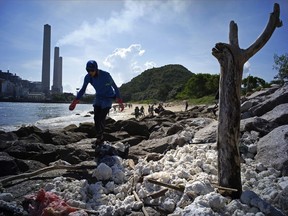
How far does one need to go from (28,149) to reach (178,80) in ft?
443

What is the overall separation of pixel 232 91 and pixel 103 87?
3390 mm

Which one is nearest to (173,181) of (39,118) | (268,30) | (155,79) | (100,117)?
(268,30)

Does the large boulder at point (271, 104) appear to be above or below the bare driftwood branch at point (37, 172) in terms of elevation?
above

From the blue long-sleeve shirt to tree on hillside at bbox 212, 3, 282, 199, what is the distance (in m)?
3.13

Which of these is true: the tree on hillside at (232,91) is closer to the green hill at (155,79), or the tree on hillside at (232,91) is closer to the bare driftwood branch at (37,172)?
the bare driftwood branch at (37,172)

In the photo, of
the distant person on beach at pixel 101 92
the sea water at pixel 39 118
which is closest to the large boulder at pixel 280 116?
the distant person on beach at pixel 101 92

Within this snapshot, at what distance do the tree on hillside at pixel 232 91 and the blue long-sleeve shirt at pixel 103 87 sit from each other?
10.3 ft

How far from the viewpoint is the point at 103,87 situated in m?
6.36

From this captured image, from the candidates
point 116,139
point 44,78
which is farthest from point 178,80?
point 116,139

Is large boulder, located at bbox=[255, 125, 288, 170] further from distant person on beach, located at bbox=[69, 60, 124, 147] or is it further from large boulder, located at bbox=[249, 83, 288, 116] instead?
large boulder, located at bbox=[249, 83, 288, 116]

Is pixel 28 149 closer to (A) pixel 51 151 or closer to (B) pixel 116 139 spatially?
(A) pixel 51 151

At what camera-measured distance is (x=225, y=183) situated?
3900 millimetres

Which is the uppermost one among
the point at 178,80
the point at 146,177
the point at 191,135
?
the point at 178,80

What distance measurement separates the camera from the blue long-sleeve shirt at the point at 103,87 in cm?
635
